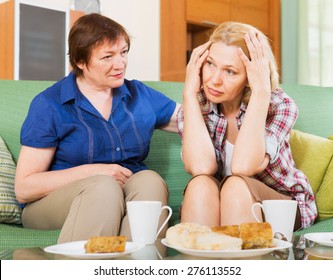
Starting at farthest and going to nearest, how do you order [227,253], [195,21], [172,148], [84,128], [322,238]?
[195,21] → [172,148] → [84,128] → [322,238] → [227,253]

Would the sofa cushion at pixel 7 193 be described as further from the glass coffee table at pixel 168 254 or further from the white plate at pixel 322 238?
the white plate at pixel 322 238

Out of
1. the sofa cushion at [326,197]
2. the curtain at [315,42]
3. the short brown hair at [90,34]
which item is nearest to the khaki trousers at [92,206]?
the short brown hair at [90,34]

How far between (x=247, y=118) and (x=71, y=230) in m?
0.57

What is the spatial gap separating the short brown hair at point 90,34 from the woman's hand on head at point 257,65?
428 millimetres

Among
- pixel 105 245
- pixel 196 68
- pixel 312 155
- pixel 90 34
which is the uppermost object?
pixel 90 34

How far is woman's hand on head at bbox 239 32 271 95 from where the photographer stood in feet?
5.13

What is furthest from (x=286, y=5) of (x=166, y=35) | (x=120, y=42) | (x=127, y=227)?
(x=127, y=227)

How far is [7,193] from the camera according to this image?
1.74 m

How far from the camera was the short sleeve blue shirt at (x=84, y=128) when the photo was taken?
1696 millimetres

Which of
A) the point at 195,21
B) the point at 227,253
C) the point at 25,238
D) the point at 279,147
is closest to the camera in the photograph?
the point at 227,253

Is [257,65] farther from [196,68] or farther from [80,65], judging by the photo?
[80,65]

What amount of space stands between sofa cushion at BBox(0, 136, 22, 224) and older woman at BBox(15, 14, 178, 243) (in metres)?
0.04

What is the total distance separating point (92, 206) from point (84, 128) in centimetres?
46

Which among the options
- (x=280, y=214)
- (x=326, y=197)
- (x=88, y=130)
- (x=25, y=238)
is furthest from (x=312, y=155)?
(x=25, y=238)
